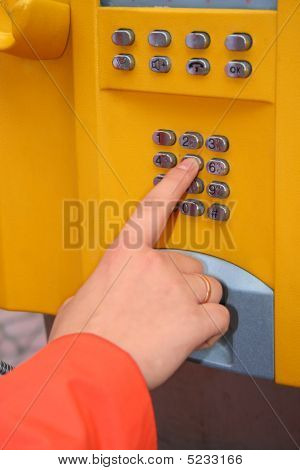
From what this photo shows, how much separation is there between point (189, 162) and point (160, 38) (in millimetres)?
113

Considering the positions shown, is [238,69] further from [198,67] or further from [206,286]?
[206,286]

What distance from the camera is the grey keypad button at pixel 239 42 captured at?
0.63 meters

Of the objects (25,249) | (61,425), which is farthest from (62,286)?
(61,425)

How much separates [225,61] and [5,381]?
0.32 m

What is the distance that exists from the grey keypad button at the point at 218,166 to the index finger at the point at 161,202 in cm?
1

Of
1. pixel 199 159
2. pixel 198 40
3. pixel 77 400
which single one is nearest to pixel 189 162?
pixel 199 159

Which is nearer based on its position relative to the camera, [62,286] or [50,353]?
[50,353]

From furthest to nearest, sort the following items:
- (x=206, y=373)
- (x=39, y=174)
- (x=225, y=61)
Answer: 1. (x=206, y=373)
2. (x=39, y=174)
3. (x=225, y=61)

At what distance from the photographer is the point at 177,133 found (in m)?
0.71

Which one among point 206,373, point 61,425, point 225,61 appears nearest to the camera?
point 61,425

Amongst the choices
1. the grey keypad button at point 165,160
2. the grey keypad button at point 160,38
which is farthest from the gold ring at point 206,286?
the grey keypad button at point 160,38

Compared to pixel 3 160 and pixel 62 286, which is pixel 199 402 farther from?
pixel 3 160

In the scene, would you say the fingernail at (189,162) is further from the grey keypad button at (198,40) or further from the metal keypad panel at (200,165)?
the grey keypad button at (198,40)

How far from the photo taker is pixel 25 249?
0.85 m
